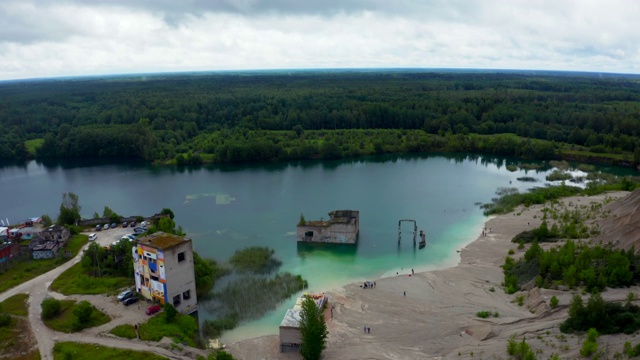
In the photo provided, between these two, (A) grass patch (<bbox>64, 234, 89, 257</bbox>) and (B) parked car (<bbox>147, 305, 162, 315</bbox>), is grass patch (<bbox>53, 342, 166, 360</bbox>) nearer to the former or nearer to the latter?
(B) parked car (<bbox>147, 305, 162, 315</bbox>)

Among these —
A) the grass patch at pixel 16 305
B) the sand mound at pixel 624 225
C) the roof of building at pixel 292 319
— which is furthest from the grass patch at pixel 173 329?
the sand mound at pixel 624 225

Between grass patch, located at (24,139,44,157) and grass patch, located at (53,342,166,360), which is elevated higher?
grass patch, located at (24,139,44,157)

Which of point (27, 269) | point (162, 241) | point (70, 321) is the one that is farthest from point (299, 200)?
point (70, 321)

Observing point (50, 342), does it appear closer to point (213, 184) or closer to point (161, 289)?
point (161, 289)

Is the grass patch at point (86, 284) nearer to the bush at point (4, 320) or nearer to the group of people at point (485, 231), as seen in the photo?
the bush at point (4, 320)

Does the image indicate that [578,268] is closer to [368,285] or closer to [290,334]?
[368,285]

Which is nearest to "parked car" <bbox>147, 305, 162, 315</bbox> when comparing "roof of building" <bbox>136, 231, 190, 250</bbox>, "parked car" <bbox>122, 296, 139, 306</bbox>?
"parked car" <bbox>122, 296, 139, 306</bbox>

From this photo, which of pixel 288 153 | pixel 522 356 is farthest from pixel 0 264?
pixel 288 153
